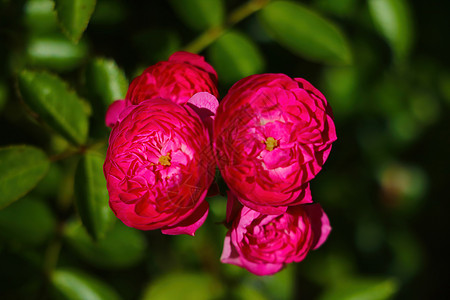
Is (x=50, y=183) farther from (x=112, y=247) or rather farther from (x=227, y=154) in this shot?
(x=227, y=154)

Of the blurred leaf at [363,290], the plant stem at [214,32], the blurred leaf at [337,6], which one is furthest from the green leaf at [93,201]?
the blurred leaf at [337,6]

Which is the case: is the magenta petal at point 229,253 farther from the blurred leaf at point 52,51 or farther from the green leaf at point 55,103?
the blurred leaf at point 52,51

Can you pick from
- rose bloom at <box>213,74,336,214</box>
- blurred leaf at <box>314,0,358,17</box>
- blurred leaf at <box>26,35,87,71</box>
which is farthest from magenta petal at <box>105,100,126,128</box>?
blurred leaf at <box>314,0,358,17</box>

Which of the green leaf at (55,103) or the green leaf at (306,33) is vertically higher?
the green leaf at (306,33)

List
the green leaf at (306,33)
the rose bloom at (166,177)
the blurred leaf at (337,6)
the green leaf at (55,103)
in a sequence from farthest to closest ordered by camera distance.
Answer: the blurred leaf at (337,6)
the green leaf at (306,33)
the green leaf at (55,103)
the rose bloom at (166,177)

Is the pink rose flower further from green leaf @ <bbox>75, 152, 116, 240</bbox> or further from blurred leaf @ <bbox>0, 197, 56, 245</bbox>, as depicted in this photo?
blurred leaf @ <bbox>0, 197, 56, 245</bbox>

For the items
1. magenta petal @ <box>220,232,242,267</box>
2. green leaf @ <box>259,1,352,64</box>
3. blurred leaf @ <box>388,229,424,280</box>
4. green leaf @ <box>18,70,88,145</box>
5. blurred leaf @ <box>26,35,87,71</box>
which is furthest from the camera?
blurred leaf @ <box>388,229,424,280</box>

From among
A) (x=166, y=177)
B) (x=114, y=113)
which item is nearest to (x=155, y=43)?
(x=114, y=113)
